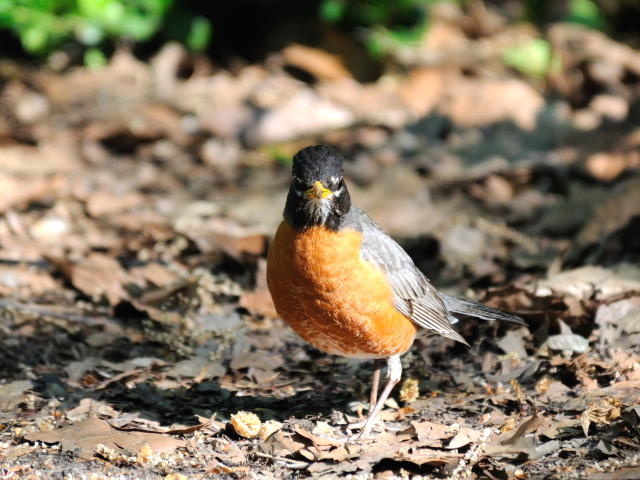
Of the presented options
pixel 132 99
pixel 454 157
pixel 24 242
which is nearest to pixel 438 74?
pixel 454 157

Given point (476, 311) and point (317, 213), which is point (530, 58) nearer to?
point (476, 311)

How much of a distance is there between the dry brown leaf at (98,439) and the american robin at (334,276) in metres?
1.08

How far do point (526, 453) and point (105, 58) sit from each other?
9.19 m

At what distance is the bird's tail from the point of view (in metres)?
5.10

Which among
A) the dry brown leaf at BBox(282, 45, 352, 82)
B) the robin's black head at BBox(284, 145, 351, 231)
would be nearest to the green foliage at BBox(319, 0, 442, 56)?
the dry brown leaf at BBox(282, 45, 352, 82)

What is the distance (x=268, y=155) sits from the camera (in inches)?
377

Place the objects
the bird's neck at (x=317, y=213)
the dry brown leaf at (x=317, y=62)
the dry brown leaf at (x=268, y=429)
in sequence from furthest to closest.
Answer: the dry brown leaf at (x=317, y=62) < the bird's neck at (x=317, y=213) < the dry brown leaf at (x=268, y=429)

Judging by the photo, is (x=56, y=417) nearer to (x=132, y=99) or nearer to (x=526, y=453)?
(x=526, y=453)

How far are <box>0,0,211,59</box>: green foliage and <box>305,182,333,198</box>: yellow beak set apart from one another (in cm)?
707

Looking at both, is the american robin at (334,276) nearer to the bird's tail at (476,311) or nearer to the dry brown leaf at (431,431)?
the dry brown leaf at (431,431)

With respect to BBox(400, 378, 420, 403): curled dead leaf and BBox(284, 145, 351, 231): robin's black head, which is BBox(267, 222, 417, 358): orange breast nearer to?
BBox(284, 145, 351, 231): robin's black head

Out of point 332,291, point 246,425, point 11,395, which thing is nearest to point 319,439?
point 246,425

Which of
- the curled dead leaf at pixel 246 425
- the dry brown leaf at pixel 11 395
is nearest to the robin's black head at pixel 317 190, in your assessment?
the curled dead leaf at pixel 246 425

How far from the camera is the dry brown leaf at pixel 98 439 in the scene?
4.03 m
